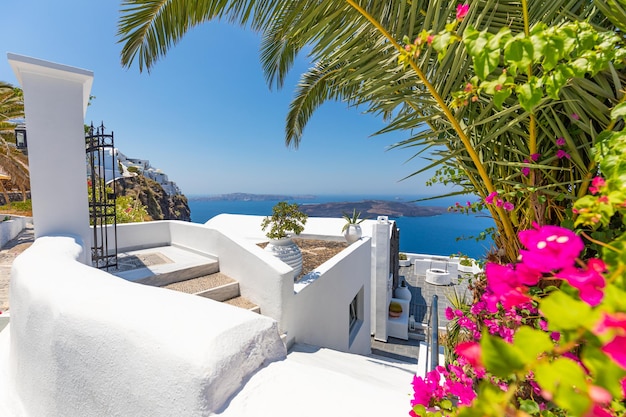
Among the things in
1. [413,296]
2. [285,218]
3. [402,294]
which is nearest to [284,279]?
[285,218]

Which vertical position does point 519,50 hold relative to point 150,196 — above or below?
above

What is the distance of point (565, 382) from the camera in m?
0.39

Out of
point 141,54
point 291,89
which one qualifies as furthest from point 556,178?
point 291,89

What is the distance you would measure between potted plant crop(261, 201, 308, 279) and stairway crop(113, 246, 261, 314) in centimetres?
108

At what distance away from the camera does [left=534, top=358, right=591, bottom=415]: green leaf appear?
368 millimetres

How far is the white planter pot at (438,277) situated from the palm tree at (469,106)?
1673 centimetres

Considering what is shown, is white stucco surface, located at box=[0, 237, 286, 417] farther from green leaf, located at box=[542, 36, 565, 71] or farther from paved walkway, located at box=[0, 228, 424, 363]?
paved walkway, located at box=[0, 228, 424, 363]

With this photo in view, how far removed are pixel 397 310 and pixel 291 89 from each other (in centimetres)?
1053

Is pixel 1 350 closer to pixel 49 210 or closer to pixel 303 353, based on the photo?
pixel 49 210

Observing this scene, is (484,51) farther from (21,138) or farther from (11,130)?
(11,130)

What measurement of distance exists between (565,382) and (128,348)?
1.82 metres

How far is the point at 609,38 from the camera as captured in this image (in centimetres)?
113

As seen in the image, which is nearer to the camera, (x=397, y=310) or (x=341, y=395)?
(x=341, y=395)

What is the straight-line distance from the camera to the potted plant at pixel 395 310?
12789 millimetres
